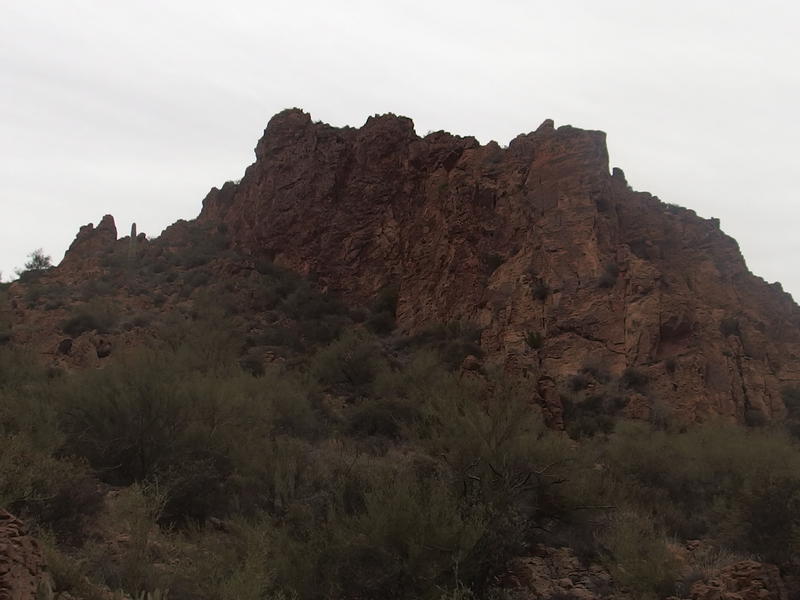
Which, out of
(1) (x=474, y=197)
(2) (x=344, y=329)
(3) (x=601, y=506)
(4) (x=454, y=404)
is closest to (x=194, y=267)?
(2) (x=344, y=329)

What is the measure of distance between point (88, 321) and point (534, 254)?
16.3 meters

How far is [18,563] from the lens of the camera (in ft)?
19.9

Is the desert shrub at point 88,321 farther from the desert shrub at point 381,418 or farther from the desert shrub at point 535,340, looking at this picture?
the desert shrub at point 535,340

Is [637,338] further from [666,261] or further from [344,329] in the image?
[344,329]

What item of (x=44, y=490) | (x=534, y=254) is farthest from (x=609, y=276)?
(x=44, y=490)

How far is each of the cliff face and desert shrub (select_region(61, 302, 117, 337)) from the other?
8.76m

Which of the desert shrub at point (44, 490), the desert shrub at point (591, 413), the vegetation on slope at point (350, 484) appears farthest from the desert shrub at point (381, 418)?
the desert shrub at point (44, 490)

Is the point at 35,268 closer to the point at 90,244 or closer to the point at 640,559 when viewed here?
the point at 90,244

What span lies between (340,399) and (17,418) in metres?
11.5

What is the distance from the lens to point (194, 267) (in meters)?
33.5

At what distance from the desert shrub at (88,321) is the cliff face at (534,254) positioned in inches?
345

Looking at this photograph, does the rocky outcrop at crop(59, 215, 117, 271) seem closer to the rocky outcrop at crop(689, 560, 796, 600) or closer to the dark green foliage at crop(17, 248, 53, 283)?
the dark green foliage at crop(17, 248, 53, 283)

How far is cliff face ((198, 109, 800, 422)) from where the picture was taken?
23.2 meters

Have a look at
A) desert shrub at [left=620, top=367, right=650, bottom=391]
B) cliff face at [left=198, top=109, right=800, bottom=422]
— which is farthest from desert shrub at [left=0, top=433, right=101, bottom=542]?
desert shrub at [left=620, top=367, right=650, bottom=391]
